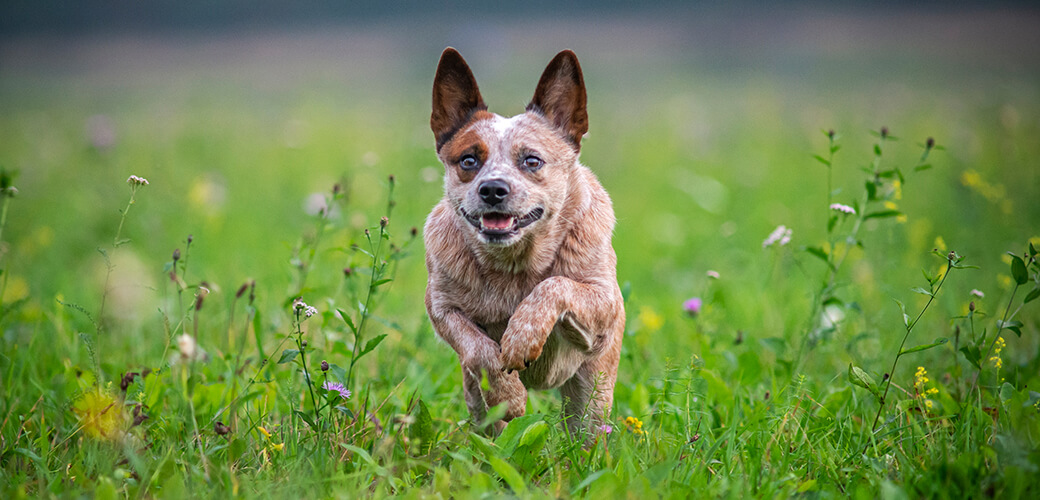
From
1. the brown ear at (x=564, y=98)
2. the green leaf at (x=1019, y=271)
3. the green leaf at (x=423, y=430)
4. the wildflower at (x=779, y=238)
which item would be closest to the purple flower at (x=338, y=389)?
the green leaf at (x=423, y=430)

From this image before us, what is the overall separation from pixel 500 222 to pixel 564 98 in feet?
2.17

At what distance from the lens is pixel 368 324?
4434 millimetres

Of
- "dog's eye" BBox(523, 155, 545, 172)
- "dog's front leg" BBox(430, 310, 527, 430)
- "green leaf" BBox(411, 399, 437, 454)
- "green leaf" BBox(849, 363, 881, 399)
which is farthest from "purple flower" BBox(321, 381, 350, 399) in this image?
"green leaf" BBox(849, 363, 881, 399)

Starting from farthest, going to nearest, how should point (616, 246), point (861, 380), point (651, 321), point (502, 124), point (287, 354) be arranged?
1. point (616, 246)
2. point (651, 321)
3. point (502, 124)
4. point (861, 380)
5. point (287, 354)

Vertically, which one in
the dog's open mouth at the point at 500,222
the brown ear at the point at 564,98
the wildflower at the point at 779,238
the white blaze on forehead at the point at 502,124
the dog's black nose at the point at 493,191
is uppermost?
the brown ear at the point at 564,98

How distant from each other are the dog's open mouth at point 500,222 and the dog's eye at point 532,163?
7.2 inches

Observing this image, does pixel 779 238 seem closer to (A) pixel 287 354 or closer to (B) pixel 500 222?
(B) pixel 500 222

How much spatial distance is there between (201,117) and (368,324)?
730 cm

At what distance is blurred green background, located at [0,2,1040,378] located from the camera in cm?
495

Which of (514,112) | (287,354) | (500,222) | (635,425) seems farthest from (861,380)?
(514,112)

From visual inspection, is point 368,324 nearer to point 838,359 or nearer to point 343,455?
point 343,455

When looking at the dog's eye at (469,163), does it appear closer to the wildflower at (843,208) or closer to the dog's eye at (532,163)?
the dog's eye at (532,163)

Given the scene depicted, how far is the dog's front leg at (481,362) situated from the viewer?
295 cm

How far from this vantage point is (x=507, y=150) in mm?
3203
